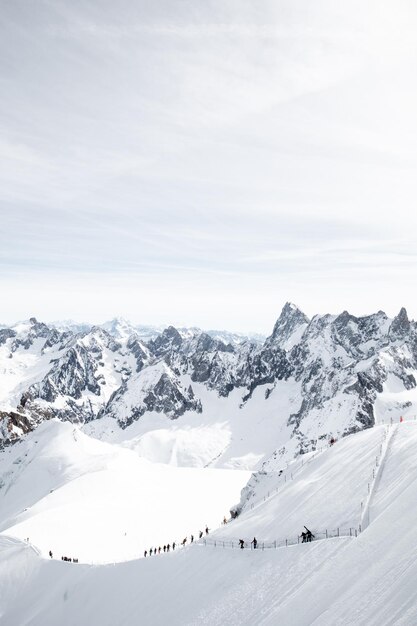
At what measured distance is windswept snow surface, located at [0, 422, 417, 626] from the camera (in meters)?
21.8

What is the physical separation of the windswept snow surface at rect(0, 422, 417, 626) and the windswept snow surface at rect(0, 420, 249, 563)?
430 inches

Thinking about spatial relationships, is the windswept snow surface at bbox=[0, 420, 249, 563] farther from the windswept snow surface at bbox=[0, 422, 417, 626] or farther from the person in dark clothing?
the person in dark clothing

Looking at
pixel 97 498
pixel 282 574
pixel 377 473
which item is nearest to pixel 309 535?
pixel 282 574

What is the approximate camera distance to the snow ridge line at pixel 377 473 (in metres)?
31.0

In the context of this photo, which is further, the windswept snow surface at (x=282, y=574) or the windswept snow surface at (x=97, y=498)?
the windswept snow surface at (x=97, y=498)

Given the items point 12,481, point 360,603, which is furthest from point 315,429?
point 360,603

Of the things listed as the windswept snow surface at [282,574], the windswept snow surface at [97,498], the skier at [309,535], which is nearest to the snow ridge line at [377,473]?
the windswept snow surface at [282,574]

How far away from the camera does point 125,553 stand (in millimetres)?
60125

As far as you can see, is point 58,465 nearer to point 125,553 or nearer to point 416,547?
point 125,553

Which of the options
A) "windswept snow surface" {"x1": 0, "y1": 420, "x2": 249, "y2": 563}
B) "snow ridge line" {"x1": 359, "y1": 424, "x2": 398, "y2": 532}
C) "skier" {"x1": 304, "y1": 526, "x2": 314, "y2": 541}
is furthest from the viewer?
Answer: "windswept snow surface" {"x1": 0, "y1": 420, "x2": 249, "y2": 563}

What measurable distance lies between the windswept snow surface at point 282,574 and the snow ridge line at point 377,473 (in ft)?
1.52

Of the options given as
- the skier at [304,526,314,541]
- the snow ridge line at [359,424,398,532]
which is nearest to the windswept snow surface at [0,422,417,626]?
the snow ridge line at [359,424,398,532]

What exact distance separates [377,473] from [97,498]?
67.9 metres

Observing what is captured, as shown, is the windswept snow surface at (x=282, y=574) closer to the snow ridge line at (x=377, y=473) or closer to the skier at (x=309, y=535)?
the snow ridge line at (x=377, y=473)
